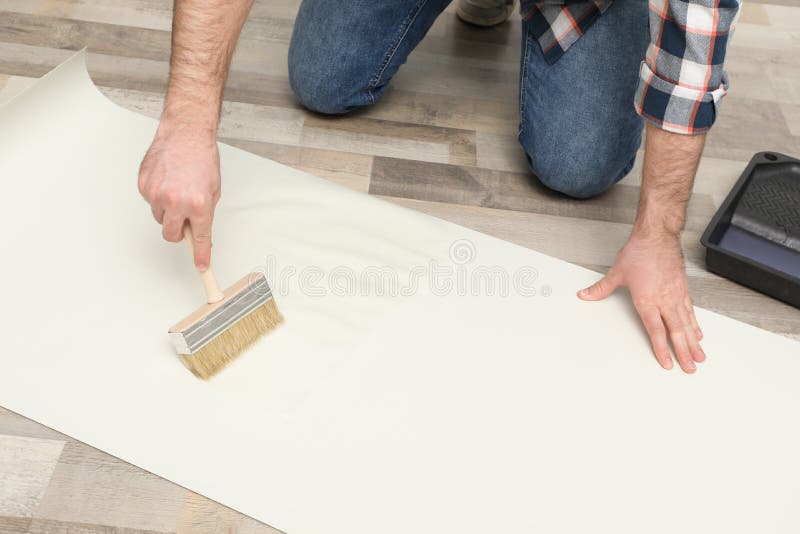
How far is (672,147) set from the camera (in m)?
1.37

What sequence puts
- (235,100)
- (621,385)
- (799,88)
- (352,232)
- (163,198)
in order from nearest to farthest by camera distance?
(163,198)
(621,385)
(352,232)
(235,100)
(799,88)

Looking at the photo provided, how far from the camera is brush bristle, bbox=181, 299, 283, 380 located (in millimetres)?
1210

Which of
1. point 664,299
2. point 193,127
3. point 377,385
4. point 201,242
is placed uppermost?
point 193,127

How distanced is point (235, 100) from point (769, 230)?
3.82ft

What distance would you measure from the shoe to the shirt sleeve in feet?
2.87

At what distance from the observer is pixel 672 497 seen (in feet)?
3.85

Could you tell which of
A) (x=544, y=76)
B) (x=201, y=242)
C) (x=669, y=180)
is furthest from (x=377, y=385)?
(x=544, y=76)

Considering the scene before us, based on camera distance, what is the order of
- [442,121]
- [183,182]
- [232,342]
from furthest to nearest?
[442,121]
[232,342]
[183,182]

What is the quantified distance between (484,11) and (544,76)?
1.67 feet

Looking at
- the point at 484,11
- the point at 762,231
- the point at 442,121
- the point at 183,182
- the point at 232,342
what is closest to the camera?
the point at 183,182

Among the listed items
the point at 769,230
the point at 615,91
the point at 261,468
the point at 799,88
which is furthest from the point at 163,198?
the point at 799,88

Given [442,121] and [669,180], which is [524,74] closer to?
[442,121]

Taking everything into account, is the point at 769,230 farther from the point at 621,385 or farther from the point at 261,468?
the point at 261,468

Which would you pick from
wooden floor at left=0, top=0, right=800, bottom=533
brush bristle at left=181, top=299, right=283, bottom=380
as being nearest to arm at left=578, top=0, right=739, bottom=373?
wooden floor at left=0, top=0, right=800, bottom=533
